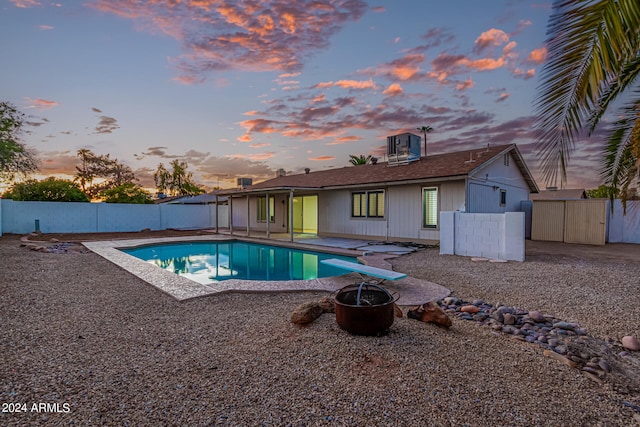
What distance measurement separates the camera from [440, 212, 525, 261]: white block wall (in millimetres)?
8414

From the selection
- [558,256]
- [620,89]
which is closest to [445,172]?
[558,256]

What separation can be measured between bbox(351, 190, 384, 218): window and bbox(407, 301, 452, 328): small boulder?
9.45 meters

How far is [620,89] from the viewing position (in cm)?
280

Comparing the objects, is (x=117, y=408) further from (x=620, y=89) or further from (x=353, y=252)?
(x=353, y=252)

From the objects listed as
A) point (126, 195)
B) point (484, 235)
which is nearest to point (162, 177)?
point (126, 195)

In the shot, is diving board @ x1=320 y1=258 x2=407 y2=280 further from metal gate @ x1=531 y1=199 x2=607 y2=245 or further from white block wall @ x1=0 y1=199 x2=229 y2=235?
white block wall @ x1=0 y1=199 x2=229 y2=235

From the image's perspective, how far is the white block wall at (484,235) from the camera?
8.41 meters

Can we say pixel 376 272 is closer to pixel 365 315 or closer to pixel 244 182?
pixel 365 315

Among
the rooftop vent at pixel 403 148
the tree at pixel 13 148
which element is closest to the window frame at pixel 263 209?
the rooftop vent at pixel 403 148

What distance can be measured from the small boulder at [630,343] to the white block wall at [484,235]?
5.23m

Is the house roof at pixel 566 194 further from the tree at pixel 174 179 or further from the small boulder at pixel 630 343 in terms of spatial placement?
the tree at pixel 174 179

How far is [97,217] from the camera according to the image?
18.7 meters

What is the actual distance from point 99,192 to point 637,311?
41.5 meters

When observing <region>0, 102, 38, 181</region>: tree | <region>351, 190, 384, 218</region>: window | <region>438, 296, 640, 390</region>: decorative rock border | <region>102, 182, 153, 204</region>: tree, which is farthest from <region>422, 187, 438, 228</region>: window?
<region>102, 182, 153, 204</region>: tree
